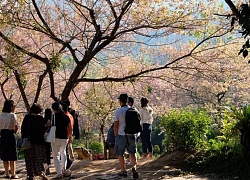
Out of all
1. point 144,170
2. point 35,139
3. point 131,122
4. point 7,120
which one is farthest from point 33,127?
point 144,170

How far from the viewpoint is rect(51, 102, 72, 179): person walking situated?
716 centimetres

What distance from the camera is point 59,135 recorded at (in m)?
7.16

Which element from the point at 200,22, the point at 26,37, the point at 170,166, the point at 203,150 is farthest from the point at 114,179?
the point at 26,37

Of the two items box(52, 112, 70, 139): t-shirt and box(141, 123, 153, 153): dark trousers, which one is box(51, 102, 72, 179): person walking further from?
box(141, 123, 153, 153): dark trousers

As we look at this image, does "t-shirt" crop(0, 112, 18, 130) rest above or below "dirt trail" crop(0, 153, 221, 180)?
above

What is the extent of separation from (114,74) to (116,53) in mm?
1587

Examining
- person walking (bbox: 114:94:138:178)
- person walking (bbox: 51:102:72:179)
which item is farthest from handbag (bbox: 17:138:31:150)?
person walking (bbox: 114:94:138:178)

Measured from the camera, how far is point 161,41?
1103cm

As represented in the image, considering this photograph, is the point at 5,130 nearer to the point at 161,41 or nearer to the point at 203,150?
the point at 203,150

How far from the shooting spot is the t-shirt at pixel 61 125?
7160mm

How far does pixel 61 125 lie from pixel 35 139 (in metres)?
0.55

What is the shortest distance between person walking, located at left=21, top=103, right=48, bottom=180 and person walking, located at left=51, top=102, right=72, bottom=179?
9.5 inches

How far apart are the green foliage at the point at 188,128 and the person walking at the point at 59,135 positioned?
255 cm

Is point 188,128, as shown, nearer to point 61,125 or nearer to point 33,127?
point 61,125
